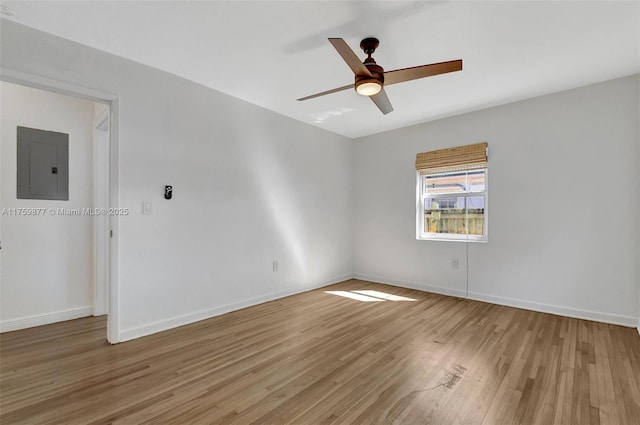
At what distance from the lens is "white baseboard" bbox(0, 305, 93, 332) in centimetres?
283

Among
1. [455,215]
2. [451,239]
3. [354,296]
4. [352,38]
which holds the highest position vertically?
[352,38]

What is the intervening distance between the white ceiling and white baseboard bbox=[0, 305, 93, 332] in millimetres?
2727

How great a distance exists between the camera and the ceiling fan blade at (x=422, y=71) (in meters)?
2.07

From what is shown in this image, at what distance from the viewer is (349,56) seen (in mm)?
1965

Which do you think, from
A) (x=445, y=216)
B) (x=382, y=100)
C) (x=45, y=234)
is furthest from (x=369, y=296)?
(x=45, y=234)

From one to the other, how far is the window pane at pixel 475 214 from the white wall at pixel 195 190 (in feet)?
7.45

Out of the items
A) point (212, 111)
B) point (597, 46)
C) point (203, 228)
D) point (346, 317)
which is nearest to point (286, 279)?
point (346, 317)

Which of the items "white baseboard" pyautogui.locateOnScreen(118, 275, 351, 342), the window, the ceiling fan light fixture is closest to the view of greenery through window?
the window

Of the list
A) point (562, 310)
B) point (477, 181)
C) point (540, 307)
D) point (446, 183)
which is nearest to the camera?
point (562, 310)

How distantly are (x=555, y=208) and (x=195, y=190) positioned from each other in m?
4.16

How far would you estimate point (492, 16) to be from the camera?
2.10 metres

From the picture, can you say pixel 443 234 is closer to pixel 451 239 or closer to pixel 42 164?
pixel 451 239

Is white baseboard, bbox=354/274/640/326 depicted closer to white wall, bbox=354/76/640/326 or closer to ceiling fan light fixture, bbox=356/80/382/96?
white wall, bbox=354/76/640/326

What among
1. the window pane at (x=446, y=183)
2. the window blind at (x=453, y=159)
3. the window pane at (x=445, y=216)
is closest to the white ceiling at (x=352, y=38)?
the window blind at (x=453, y=159)
